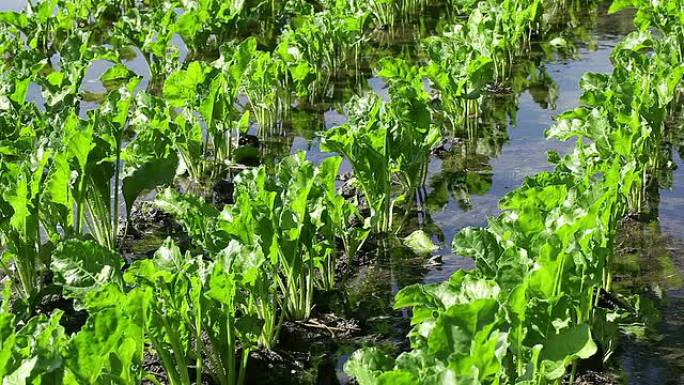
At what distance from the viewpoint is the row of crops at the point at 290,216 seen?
2662mm

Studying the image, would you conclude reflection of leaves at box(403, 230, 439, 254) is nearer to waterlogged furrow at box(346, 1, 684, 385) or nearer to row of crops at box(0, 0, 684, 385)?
row of crops at box(0, 0, 684, 385)

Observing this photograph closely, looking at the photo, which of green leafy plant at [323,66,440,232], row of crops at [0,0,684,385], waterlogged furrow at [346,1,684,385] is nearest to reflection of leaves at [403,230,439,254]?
row of crops at [0,0,684,385]

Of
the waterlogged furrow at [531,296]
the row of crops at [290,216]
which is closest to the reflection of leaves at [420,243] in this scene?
the row of crops at [290,216]

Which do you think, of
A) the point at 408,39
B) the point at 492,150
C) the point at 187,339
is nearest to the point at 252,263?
the point at 187,339

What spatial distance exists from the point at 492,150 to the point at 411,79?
0.72m

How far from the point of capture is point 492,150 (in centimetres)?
566

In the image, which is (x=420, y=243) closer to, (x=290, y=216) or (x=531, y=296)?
(x=290, y=216)

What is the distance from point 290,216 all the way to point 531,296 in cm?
102

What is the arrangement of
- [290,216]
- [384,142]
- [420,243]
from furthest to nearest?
[420,243]
[384,142]
[290,216]

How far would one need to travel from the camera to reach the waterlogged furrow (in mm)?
2420

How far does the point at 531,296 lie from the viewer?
110 inches

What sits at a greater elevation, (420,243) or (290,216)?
(290,216)

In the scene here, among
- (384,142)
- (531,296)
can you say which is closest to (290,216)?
(384,142)

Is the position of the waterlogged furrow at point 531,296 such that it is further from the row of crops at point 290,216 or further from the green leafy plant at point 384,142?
the green leafy plant at point 384,142
